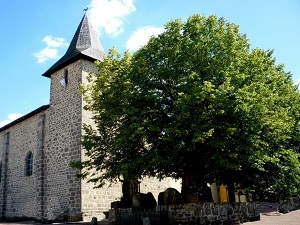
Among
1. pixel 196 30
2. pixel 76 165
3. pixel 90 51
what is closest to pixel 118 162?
pixel 76 165

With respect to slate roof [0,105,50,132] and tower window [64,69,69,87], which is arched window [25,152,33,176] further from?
tower window [64,69,69,87]

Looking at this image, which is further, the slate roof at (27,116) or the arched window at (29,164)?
the arched window at (29,164)

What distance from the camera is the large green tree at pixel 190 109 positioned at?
11.2 m

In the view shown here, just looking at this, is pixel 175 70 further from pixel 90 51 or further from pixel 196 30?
pixel 90 51

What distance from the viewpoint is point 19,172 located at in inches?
885

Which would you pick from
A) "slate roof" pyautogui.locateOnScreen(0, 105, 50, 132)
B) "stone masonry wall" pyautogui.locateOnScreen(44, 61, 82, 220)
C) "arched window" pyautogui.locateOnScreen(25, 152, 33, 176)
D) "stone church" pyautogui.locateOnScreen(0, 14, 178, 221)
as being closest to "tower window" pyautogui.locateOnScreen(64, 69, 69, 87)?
"stone church" pyautogui.locateOnScreen(0, 14, 178, 221)

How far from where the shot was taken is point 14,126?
24.4 metres

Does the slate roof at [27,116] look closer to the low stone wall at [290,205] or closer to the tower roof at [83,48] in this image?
the tower roof at [83,48]

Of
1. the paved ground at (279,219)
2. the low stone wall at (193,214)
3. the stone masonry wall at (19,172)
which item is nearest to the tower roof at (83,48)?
the stone masonry wall at (19,172)

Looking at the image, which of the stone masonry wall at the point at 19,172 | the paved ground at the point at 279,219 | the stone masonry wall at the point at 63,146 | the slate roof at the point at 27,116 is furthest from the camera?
the slate roof at the point at 27,116

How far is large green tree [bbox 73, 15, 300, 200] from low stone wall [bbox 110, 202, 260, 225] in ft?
4.67

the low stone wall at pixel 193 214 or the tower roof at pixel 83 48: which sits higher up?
the tower roof at pixel 83 48

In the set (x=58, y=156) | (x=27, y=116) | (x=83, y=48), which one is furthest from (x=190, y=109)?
(x=27, y=116)

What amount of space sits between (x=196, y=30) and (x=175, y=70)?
2.19 metres
